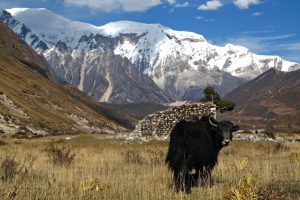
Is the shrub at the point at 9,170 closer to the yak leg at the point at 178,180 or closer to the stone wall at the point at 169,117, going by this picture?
the yak leg at the point at 178,180

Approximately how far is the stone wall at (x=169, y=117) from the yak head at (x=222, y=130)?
1184 inches

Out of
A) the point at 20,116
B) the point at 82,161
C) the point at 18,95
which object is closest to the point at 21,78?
the point at 18,95

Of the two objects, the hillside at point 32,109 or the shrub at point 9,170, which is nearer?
the shrub at point 9,170

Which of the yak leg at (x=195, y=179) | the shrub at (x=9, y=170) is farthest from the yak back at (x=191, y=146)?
the shrub at (x=9, y=170)

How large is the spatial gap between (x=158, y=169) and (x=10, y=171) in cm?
565

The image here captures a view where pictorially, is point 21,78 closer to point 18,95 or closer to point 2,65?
point 2,65

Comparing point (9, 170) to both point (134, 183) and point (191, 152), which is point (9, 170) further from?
point (191, 152)

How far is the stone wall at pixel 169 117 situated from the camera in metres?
48.3

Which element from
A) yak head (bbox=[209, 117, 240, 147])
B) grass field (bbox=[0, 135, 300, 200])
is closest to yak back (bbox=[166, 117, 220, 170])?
yak head (bbox=[209, 117, 240, 147])

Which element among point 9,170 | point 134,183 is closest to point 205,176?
point 134,183

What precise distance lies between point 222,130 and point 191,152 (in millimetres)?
3307

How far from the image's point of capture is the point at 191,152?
13367mm

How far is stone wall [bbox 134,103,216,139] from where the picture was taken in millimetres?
48344

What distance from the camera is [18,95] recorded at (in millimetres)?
145250
